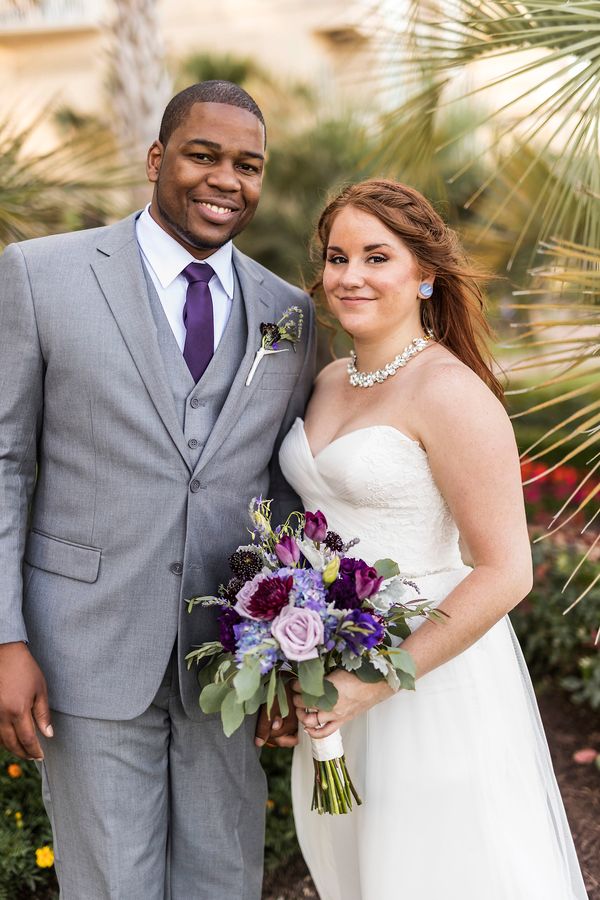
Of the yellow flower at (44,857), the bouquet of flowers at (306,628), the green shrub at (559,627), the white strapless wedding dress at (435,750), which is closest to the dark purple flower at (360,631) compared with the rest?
the bouquet of flowers at (306,628)

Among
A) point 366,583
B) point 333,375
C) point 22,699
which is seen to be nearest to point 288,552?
point 366,583

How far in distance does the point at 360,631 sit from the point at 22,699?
0.85 meters

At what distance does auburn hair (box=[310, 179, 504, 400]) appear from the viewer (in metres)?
2.46

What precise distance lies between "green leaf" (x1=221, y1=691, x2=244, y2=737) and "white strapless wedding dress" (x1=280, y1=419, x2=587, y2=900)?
62 centimetres

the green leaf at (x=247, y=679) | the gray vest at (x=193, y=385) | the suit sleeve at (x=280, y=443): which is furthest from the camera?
the suit sleeve at (x=280, y=443)

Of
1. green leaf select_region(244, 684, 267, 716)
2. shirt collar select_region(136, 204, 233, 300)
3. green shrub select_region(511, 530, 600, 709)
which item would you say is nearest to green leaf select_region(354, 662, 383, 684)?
green leaf select_region(244, 684, 267, 716)

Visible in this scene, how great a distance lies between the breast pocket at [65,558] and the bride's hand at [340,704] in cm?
59

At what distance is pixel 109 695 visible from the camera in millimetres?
2266

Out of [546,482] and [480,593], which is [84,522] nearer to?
[480,593]

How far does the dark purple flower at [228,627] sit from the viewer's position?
6.80ft

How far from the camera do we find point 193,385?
2.32 metres

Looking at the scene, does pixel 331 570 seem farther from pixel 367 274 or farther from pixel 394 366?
pixel 367 274

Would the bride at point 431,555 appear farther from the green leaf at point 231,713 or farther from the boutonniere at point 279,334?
the green leaf at point 231,713

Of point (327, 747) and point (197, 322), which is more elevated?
point (197, 322)
